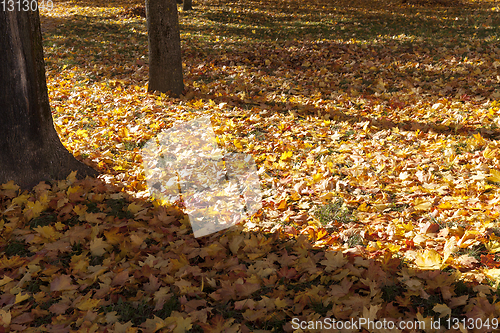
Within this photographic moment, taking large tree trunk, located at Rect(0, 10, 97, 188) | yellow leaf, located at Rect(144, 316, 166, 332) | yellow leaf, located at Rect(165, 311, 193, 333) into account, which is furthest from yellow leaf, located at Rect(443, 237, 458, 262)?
large tree trunk, located at Rect(0, 10, 97, 188)

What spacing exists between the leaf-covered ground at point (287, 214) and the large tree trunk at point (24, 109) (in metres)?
0.20

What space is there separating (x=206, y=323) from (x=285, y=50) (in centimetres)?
834

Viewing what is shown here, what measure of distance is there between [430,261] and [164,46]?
558 cm

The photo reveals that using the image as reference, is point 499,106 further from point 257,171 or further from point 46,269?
point 46,269

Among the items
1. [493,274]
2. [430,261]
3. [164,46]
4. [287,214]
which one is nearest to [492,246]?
[493,274]

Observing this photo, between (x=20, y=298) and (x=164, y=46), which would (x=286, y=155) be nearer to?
(x=20, y=298)

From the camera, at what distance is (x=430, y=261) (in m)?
2.44

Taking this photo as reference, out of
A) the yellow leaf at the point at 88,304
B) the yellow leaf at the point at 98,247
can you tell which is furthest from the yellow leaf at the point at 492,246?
the yellow leaf at the point at 98,247

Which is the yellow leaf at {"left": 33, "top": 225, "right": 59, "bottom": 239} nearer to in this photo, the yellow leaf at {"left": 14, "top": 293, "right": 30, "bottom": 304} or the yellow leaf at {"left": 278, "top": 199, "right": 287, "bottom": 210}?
the yellow leaf at {"left": 14, "top": 293, "right": 30, "bottom": 304}

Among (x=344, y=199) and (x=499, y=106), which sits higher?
(x=499, y=106)

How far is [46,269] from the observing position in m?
2.54

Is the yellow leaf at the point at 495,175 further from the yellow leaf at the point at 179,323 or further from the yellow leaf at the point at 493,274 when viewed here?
the yellow leaf at the point at 179,323

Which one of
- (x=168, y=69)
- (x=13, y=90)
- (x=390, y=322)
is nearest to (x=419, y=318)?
(x=390, y=322)

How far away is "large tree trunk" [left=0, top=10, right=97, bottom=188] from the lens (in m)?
3.23
